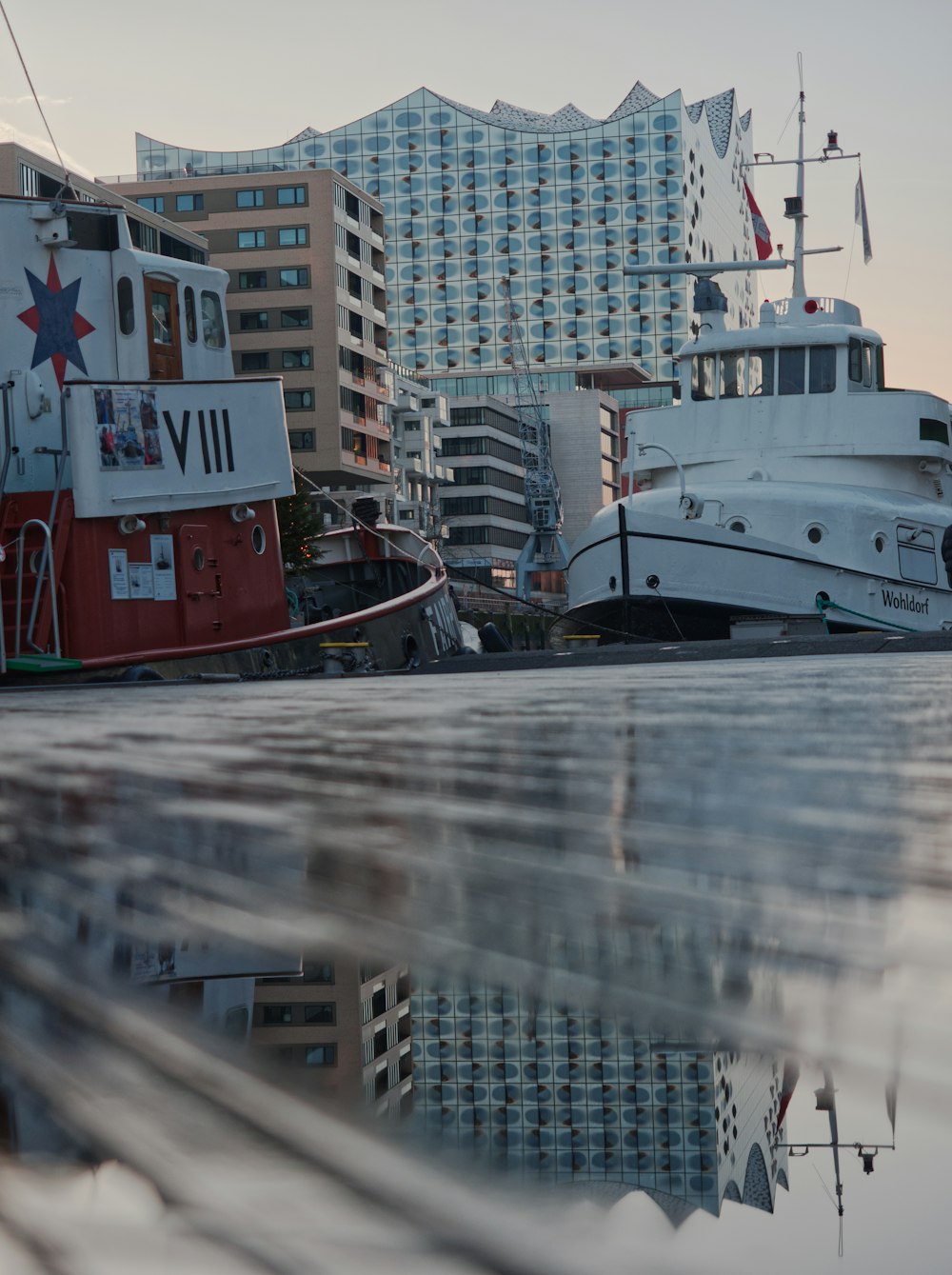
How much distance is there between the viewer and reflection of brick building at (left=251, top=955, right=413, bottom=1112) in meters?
0.57

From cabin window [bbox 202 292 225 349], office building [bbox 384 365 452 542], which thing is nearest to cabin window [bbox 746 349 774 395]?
cabin window [bbox 202 292 225 349]

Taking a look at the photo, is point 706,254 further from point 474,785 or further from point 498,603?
point 474,785

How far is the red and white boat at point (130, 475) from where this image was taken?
1450 cm

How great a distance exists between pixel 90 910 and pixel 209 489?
1492cm

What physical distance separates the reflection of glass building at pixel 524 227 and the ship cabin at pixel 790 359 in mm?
93703

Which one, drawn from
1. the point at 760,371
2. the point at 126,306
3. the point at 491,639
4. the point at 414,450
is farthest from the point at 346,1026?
the point at 414,450

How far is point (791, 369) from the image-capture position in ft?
89.1

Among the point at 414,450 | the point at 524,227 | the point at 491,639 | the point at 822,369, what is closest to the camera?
the point at 491,639

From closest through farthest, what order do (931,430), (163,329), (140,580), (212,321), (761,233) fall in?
1. (140,580)
2. (163,329)
3. (212,321)
4. (931,430)
5. (761,233)

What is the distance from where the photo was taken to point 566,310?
4852 inches

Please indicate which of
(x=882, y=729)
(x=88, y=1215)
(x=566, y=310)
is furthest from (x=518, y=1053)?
(x=566, y=310)

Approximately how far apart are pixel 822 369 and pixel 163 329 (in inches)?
549

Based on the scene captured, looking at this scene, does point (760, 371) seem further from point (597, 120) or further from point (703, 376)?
point (597, 120)

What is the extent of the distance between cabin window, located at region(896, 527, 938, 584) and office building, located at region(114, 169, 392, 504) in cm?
5306
